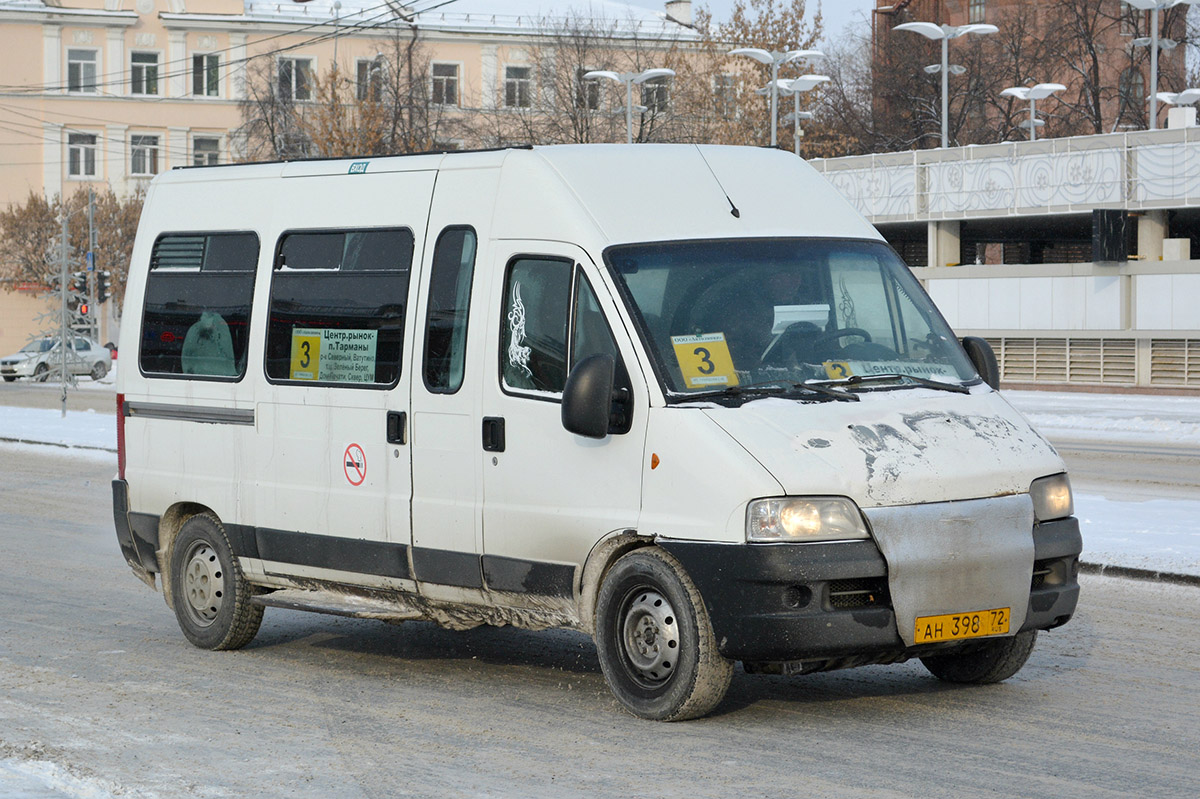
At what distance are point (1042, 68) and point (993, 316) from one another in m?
28.2

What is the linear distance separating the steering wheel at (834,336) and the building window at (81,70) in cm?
7725

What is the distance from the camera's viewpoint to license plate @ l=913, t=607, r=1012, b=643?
22.6 ft

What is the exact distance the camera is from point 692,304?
7.52 meters

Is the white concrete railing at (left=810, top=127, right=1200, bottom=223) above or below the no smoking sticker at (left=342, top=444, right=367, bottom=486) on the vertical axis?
above

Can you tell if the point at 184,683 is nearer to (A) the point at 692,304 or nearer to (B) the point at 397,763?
(B) the point at 397,763

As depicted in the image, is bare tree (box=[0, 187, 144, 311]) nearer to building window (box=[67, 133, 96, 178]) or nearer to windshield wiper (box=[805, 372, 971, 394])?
building window (box=[67, 133, 96, 178])

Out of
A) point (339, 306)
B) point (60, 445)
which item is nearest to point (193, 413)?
point (339, 306)

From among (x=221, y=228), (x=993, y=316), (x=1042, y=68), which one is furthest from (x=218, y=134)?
(x=221, y=228)

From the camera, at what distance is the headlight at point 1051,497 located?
23.7ft

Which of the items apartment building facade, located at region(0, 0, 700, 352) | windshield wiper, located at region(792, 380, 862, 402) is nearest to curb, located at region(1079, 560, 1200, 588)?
windshield wiper, located at region(792, 380, 862, 402)

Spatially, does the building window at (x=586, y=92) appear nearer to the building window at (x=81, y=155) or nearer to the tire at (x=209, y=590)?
the building window at (x=81, y=155)

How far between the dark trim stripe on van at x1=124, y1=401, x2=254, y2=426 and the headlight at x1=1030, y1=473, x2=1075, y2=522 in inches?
161

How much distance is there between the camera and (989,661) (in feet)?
25.5

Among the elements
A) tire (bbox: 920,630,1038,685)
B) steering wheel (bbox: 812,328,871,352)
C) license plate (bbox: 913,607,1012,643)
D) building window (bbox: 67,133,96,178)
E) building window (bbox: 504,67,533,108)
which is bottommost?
tire (bbox: 920,630,1038,685)
